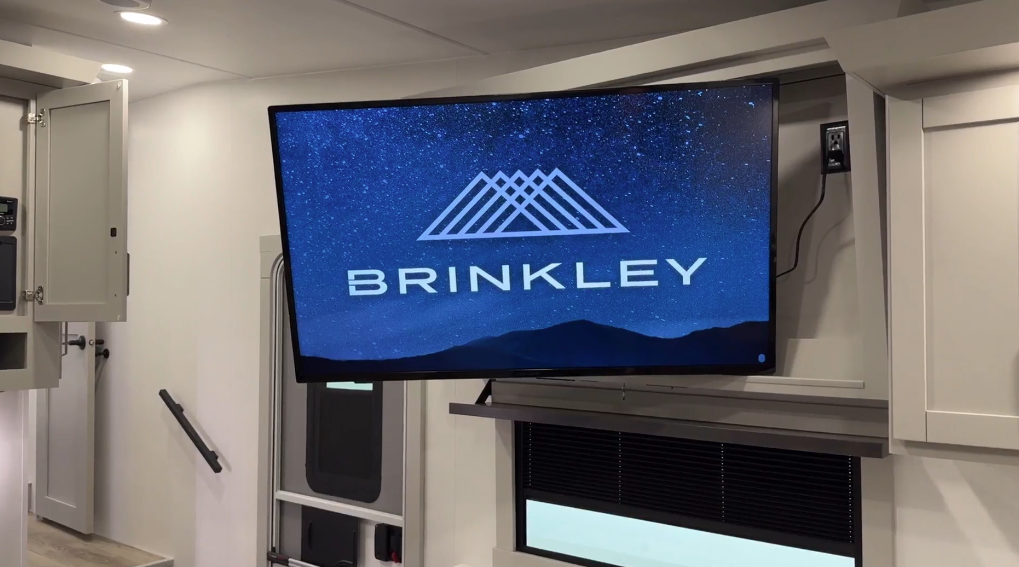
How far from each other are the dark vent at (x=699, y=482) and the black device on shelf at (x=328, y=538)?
2.59ft

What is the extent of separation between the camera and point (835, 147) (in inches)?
76.7

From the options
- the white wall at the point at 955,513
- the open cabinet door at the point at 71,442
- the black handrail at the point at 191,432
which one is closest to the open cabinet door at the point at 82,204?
the black handrail at the point at 191,432

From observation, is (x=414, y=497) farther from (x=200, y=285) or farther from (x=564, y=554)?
(x=200, y=285)

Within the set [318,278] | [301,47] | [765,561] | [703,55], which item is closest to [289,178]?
[318,278]

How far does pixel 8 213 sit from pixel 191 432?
47.6 inches

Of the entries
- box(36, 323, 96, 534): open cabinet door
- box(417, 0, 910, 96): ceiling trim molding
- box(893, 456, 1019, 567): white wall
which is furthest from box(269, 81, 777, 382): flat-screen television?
box(36, 323, 96, 534): open cabinet door

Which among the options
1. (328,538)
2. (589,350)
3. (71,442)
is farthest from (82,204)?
(71,442)

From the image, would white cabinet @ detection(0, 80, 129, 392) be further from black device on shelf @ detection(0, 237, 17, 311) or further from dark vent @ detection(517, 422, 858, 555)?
dark vent @ detection(517, 422, 858, 555)

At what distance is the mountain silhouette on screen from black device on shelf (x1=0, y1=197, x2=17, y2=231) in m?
1.34

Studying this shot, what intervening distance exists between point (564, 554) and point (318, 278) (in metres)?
1.19

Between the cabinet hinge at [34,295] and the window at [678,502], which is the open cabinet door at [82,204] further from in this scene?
the window at [678,502]

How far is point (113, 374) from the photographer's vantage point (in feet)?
12.5

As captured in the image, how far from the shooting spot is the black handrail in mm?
3287

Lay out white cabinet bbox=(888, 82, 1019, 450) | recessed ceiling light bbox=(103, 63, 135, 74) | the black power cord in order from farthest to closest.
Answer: recessed ceiling light bbox=(103, 63, 135, 74) < the black power cord < white cabinet bbox=(888, 82, 1019, 450)
